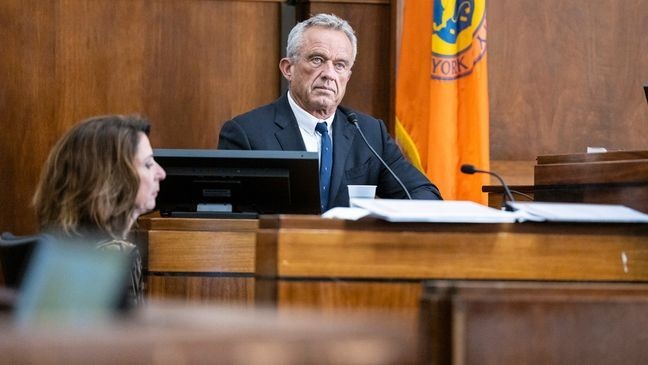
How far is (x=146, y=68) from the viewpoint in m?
5.09

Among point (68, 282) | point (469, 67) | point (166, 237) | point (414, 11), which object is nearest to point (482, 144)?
point (469, 67)

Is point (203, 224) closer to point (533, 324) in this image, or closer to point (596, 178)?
point (596, 178)

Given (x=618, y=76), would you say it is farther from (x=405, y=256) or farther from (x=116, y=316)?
(x=116, y=316)

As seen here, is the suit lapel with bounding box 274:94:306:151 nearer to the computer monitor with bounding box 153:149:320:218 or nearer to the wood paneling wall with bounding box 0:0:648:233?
the computer monitor with bounding box 153:149:320:218

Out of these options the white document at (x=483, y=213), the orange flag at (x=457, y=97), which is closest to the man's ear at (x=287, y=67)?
the orange flag at (x=457, y=97)

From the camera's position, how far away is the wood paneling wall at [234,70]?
4984 millimetres

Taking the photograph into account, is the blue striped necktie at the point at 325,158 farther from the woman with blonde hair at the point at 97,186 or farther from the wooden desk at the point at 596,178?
the woman with blonde hair at the point at 97,186

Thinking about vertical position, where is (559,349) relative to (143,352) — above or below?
below

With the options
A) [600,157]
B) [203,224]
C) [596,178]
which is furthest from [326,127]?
[596,178]

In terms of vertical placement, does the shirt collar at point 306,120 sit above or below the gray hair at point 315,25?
below

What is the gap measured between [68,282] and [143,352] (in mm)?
175

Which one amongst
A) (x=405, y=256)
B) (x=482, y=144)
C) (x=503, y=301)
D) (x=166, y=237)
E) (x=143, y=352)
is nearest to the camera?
(x=143, y=352)

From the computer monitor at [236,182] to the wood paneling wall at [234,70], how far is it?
187 cm

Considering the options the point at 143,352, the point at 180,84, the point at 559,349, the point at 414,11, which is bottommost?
the point at 559,349
